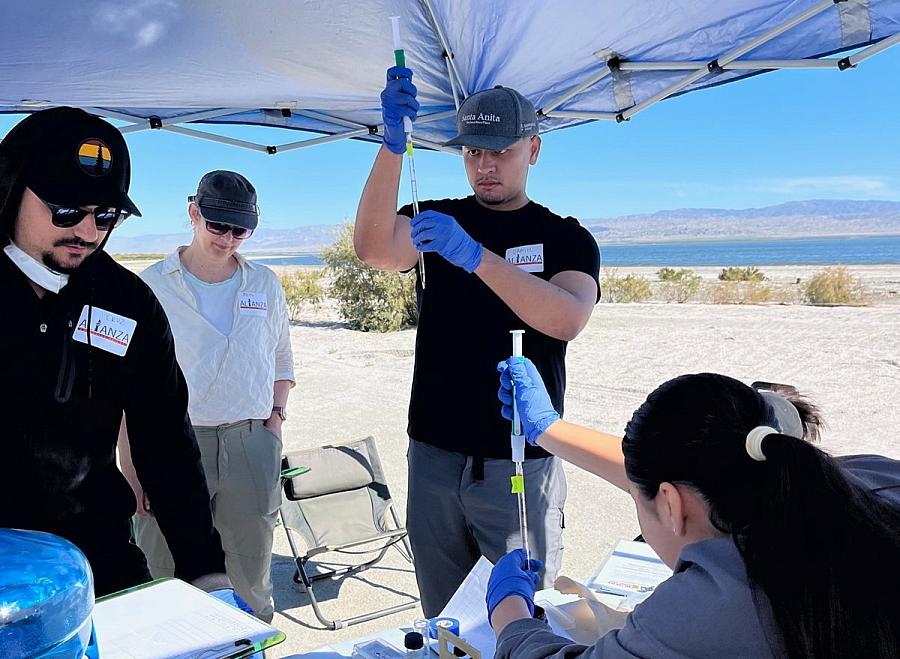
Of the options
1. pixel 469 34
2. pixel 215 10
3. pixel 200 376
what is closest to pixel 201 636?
pixel 200 376

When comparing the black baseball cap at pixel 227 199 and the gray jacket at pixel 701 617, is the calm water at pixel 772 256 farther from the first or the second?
the gray jacket at pixel 701 617

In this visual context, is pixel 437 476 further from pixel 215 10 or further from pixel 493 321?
pixel 215 10

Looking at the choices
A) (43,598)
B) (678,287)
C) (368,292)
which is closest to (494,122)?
(43,598)

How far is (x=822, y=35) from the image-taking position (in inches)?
99.6

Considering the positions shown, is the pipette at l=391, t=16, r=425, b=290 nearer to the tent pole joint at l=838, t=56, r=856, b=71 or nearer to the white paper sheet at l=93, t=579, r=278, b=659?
the white paper sheet at l=93, t=579, r=278, b=659

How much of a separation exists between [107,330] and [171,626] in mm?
724

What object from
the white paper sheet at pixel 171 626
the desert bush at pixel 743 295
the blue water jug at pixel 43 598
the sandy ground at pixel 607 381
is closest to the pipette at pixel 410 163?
the white paper sheet at pixel 171 626

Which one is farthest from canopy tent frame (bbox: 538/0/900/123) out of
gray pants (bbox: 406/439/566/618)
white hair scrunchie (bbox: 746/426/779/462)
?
white hair scrunchie (bbox: 746/426/779/462)

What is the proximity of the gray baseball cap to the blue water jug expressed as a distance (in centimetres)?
154

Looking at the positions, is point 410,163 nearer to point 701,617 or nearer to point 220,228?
point 220,228

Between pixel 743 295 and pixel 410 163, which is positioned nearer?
pixel 410 163

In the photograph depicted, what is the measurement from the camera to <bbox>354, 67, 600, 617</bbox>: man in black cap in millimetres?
2025

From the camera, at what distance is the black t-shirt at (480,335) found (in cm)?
209

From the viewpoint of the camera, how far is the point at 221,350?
2.79 m
